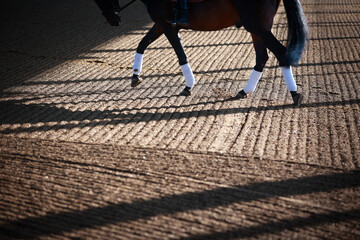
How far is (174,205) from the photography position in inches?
96.4

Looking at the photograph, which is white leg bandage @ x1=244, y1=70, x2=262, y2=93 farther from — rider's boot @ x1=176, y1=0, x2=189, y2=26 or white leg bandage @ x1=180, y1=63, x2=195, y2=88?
rider's boot @ x1=176, y1=0, x2=189, y2=26

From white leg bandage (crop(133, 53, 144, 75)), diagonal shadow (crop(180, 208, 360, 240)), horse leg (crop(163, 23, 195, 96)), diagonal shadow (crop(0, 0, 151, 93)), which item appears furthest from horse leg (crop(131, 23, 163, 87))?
diagonal shadow (crop(180, 208, 360, 240))

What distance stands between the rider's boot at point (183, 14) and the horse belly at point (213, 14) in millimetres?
63

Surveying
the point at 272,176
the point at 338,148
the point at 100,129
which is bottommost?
the point at 338,148

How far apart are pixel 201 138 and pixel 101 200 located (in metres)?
1.38

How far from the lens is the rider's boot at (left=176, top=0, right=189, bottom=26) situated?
3858 millimetres

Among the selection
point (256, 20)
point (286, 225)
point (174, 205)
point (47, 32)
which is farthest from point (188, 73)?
point (47, 32)

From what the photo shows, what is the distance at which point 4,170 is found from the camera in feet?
9.77

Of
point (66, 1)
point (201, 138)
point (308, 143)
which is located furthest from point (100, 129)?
point (66, 1)

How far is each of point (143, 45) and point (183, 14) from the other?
1.04 metres

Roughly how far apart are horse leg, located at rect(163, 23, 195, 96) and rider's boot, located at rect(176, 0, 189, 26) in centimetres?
21

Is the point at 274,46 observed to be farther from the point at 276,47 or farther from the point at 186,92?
the point at 186,92

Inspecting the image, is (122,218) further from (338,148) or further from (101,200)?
(338,148)

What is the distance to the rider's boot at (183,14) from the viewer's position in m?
3.86
